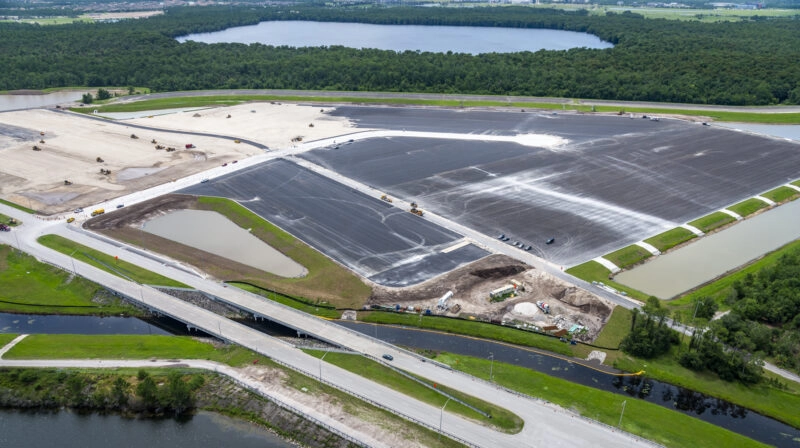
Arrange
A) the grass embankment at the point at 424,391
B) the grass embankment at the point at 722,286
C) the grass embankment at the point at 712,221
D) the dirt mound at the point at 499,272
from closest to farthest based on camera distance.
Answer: the grass embankment at the point at 424,391 < the grass embankment at the point at 722,286 < the dirt mound at the point at 499,272 < the grass embankment at the point at 712,221

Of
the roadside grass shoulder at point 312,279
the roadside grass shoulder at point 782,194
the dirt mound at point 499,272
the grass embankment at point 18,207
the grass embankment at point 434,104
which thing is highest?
the grass embankment at point 434,104

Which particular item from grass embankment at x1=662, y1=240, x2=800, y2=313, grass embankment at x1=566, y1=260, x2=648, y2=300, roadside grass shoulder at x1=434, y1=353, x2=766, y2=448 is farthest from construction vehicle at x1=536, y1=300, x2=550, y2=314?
grass embankment at x1=662, y1=240, x2=800, y2=313

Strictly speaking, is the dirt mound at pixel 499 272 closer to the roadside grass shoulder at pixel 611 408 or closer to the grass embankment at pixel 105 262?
the roadside grass shoulder at pixel 611 408

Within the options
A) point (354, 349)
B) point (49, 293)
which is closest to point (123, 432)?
point (354, 349)

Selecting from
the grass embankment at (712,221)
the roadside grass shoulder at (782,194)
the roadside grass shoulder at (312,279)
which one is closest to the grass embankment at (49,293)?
the roadside grass shoulder at (312,279)

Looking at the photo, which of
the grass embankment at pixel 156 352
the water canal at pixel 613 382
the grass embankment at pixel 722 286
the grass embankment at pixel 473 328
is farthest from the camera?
the grass embankment at pixel 722 286

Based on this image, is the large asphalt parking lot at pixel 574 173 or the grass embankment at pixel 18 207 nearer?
the large asphalt parking lot at pixel 574 173

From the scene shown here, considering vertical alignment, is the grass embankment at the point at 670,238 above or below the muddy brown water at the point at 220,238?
above

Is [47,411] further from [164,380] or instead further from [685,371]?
[685,371]
